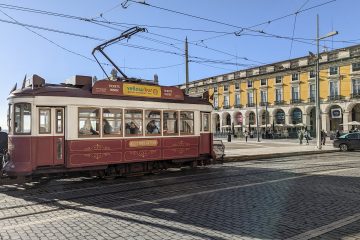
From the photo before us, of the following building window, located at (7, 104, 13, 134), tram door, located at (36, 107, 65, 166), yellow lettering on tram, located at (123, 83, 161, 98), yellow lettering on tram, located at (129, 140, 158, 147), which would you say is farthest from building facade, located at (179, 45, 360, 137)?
building window, located at (7, 104, 13, 134)

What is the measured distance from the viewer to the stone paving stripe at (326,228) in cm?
601

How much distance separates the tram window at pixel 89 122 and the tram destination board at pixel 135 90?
66 centimetres

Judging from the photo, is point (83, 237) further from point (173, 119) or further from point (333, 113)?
point (333, 113)

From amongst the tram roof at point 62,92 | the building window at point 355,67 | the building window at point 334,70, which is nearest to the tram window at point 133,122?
the tram roof at point 62,92

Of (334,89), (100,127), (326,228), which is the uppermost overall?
(334,89)

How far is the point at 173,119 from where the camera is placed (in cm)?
1395

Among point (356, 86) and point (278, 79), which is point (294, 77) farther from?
point (356, 86)

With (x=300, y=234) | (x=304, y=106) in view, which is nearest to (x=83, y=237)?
(x=300, y=234)

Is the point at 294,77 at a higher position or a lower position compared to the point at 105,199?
higher

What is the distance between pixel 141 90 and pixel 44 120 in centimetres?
361

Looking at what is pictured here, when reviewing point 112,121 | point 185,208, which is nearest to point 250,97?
point 112,121

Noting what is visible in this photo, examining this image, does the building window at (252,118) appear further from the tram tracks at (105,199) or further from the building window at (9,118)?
the building window at (9,118)

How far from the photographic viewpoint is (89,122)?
11.5 metres

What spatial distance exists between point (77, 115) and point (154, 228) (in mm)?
5744
